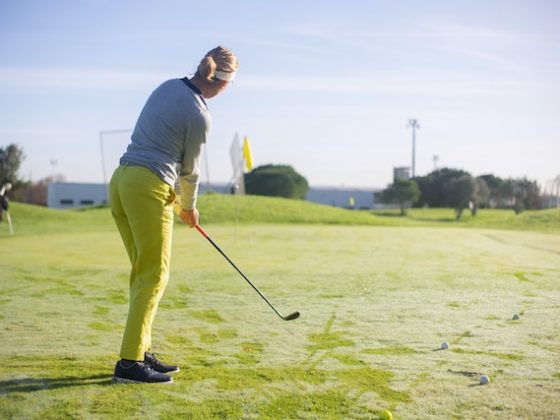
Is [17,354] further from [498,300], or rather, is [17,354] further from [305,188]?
[305,188]

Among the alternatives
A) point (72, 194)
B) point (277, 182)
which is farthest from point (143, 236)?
point (72, 194)

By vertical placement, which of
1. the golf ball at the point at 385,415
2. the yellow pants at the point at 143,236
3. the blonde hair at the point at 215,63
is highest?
the blonde hair at the point at 215,63

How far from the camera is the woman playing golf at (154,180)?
13.6ft

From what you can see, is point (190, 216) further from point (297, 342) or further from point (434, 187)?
point (434, 187)

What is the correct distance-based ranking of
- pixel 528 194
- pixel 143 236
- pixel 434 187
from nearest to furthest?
1. pixel 143 236
2. pixel 528 194
3. pixel 434 187

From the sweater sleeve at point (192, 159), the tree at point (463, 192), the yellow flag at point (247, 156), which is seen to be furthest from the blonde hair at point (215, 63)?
the tree at point (463, 192)

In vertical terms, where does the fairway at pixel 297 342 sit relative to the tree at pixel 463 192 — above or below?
below

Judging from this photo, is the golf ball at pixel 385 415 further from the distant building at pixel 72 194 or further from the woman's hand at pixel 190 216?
the distant building at pixel 72 194

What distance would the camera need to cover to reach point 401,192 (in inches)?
2206

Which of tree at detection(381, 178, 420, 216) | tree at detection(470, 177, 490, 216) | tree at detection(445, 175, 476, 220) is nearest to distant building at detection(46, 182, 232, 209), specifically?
tree at detection(381, 178, 420, 216)

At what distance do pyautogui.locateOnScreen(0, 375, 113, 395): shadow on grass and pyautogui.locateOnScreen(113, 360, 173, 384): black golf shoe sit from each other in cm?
9

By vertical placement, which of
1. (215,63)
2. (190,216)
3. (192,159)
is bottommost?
(190,216)

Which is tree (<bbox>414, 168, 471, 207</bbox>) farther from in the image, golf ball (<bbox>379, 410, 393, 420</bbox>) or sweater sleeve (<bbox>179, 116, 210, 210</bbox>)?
golf ball (<bbox>379, 410, 393, 420</bbox>)

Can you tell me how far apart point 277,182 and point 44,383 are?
53.5 metres
